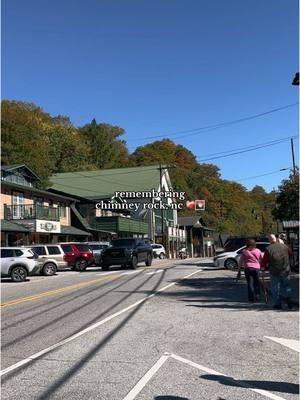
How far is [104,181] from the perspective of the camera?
6706 centimetres

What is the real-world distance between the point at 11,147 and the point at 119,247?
26.4m

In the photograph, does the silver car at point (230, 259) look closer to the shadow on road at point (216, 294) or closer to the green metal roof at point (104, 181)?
the shadow on road at point (216, 294)

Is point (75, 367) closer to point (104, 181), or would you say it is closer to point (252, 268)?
point (252, 268)

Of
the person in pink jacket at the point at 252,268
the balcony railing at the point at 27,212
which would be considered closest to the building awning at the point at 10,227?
the balcony railing at the point at 27,212

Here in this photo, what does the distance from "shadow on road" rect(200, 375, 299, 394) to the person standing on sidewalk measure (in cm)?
564

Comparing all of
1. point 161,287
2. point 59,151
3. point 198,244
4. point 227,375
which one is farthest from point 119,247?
point 198,244

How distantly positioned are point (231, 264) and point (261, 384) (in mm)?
22043

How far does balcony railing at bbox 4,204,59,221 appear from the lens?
126 feet

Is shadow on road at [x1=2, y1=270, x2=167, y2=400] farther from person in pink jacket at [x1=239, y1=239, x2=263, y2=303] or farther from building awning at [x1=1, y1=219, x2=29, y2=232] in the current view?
building awning at [x1=1, y1=219, x2=29, y2=232]

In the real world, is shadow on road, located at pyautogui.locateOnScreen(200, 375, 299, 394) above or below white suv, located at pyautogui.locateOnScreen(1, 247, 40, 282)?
below

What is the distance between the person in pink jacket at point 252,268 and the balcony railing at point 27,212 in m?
27.6

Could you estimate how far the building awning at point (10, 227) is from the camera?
3441cm

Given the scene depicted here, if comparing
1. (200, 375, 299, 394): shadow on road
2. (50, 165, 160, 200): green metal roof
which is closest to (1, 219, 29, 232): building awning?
(50, 165, 160, 200): green metal roof

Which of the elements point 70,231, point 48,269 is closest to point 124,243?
point 48,269
